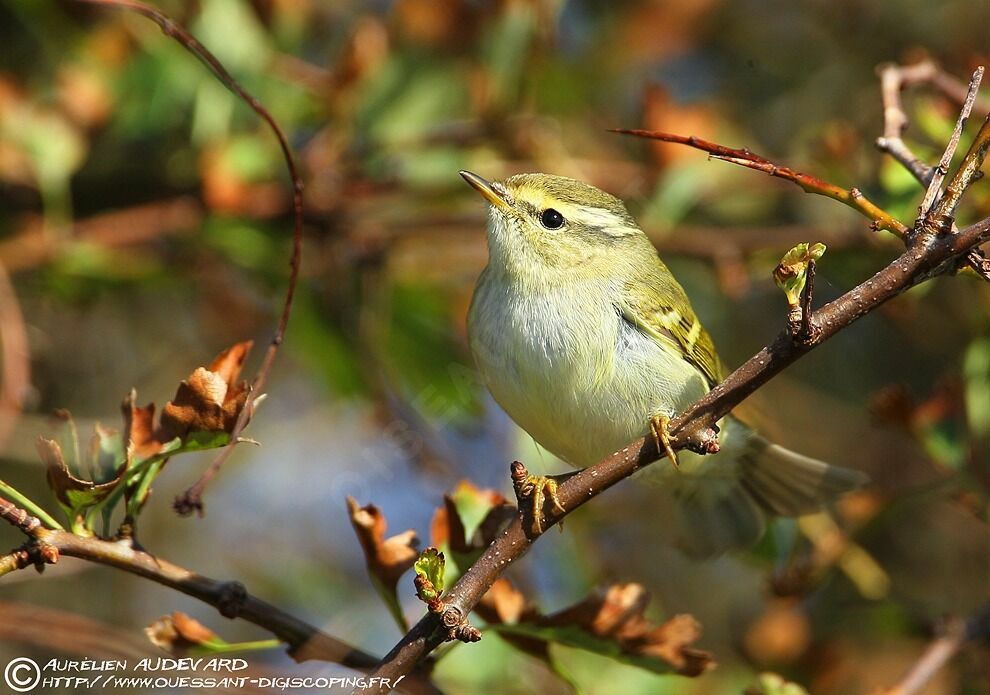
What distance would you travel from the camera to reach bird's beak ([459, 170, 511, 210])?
300cm

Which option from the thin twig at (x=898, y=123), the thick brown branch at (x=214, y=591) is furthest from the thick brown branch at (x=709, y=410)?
the thin twig at (x=898, y=123)

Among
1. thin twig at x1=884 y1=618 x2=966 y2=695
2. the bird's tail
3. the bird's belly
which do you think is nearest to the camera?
thin twig at x1=884 y1=618 x2=966 y2=695

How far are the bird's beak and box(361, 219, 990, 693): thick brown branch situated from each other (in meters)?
1.35

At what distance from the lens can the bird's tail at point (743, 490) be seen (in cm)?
291

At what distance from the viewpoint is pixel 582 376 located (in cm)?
261

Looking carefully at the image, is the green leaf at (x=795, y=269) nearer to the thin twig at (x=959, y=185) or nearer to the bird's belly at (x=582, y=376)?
the thin twig at (x=959, y=185)

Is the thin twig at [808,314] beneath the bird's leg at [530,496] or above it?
above

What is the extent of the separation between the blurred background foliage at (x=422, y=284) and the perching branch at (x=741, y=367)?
4.02ft

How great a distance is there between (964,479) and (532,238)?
1271 mm

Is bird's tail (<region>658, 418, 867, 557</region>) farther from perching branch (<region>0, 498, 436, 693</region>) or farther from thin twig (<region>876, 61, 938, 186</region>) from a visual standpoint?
perching branch (<region>0, 498, 436, 693</region>)

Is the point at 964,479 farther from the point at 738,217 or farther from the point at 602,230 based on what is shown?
the point at 738,217

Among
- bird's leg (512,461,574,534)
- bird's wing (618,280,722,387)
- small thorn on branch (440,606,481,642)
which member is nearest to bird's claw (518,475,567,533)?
bird's leg (512,461,574,534)

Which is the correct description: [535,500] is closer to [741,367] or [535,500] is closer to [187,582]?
[741,367]

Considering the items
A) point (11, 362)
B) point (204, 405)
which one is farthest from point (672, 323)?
point (11, 362)
